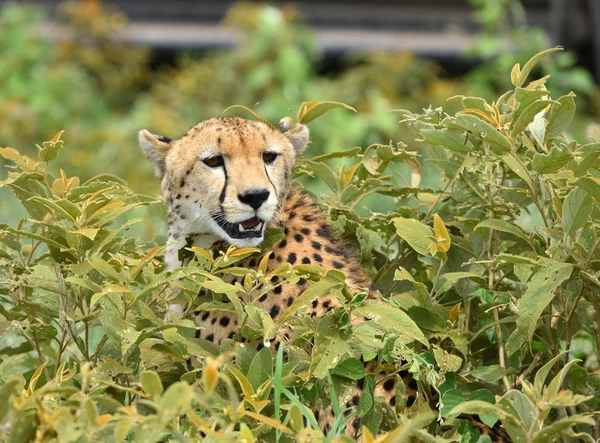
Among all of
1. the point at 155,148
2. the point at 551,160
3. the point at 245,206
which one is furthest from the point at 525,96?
the point at 155,148

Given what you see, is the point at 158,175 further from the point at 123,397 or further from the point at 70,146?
the point at 70,146

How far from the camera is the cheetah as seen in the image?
2.66 metres

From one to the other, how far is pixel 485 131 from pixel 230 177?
0.72m

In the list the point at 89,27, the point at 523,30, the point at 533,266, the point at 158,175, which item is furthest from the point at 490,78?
the point at 533,266

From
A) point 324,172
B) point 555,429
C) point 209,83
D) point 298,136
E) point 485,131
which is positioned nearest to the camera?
point 555,429

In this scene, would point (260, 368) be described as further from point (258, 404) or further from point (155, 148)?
point (155, 148)

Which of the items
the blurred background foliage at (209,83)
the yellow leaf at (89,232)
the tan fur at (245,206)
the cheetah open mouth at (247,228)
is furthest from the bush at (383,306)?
the blurred background foliage at (209,83)

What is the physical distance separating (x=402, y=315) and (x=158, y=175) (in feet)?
3.69

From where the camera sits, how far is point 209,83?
7.80m

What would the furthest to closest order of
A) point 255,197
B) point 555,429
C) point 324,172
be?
point 324,172 → point 255,197 → point 555,429

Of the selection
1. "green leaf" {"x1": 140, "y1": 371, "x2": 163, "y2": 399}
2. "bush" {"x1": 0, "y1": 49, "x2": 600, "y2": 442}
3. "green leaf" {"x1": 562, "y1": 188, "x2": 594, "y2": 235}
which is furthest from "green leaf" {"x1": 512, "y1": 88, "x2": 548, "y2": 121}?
"green leaf" {"x1": 140, "y1": 371, "x2": 163, "y2": 399}

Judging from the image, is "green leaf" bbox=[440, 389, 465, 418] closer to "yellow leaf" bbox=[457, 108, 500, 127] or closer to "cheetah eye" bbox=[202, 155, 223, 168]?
"yellow leaf" bbox=[457, 108, 500, 127]

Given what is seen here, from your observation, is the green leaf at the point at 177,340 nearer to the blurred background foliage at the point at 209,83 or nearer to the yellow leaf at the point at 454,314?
the yellow leaf at the point at 454,314

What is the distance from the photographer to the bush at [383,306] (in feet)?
6.96
